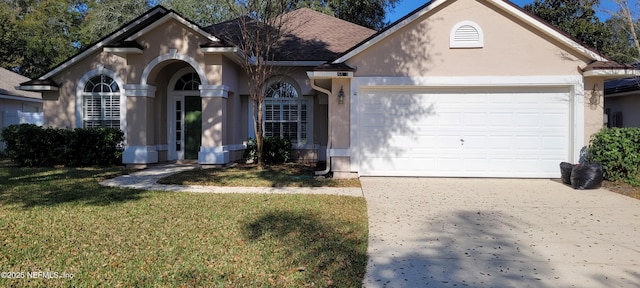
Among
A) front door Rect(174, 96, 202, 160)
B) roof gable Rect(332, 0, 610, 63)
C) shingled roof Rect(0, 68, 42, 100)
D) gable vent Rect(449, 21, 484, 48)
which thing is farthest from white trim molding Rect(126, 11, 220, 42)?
shingled roof Rect(0, 68, 42, 100)

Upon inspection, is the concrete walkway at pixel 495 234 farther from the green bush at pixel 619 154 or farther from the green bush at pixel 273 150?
the green bush at pixel 273 150

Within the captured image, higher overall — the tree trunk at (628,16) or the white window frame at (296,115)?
the tree trunk at (628,16)

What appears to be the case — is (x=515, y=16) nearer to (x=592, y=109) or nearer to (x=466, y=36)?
(x=466, y=36)

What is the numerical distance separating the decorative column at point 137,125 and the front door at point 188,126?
5.55 ft

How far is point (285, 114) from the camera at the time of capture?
14430mm

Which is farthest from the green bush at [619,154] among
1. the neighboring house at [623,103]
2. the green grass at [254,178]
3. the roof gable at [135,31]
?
the roof gable at [135,31]

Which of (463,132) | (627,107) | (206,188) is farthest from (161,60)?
(627,107)

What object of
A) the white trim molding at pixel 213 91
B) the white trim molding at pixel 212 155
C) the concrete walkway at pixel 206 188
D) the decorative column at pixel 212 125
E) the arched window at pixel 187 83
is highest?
the arched window at pixel 187 83

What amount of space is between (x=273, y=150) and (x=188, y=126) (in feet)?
10.5

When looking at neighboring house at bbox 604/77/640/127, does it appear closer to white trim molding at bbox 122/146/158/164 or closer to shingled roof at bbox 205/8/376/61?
shingled roof at bbox 205/8/376/61

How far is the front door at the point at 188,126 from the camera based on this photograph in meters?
14.0

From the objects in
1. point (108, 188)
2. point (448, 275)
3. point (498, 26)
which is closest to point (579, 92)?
point (498, 26)

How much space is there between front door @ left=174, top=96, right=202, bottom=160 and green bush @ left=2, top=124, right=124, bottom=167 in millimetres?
2186

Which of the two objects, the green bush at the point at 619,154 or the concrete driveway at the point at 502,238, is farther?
the green bush at the point at 619,154
